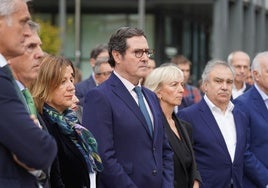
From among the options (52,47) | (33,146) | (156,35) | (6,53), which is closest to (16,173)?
(33,146)

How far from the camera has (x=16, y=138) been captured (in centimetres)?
414

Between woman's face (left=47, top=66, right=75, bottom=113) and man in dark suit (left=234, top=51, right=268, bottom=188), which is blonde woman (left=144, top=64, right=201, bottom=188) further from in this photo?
woman's face (left=47, top=66, right=75, bottom=113)

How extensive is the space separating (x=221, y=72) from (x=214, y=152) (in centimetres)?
100

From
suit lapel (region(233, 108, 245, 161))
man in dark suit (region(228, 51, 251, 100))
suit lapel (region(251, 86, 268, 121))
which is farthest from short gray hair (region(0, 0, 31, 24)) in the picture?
man in dark suit (region(228, 51, 251, 100))

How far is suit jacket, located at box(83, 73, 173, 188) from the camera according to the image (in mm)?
6473

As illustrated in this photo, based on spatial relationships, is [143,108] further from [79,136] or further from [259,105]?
[259,105]

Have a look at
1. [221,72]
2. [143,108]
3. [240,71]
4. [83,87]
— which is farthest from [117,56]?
[240,71]

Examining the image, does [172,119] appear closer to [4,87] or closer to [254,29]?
[4,87]

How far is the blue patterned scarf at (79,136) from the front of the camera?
599 centimetres

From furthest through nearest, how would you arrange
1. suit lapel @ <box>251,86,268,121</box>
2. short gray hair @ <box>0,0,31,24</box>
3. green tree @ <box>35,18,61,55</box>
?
green tree @ <box>35,18,61,55</box>
suit lapel @ <box>251,86,268,121</box>
short gray hair @ <box>0,0,31,24</box>

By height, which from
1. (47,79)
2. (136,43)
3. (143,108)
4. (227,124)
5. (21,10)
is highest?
(21,10)

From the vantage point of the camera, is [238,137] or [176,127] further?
[238,137]

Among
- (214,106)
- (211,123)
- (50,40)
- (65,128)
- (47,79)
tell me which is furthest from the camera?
(50,40)

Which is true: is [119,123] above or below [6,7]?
below
